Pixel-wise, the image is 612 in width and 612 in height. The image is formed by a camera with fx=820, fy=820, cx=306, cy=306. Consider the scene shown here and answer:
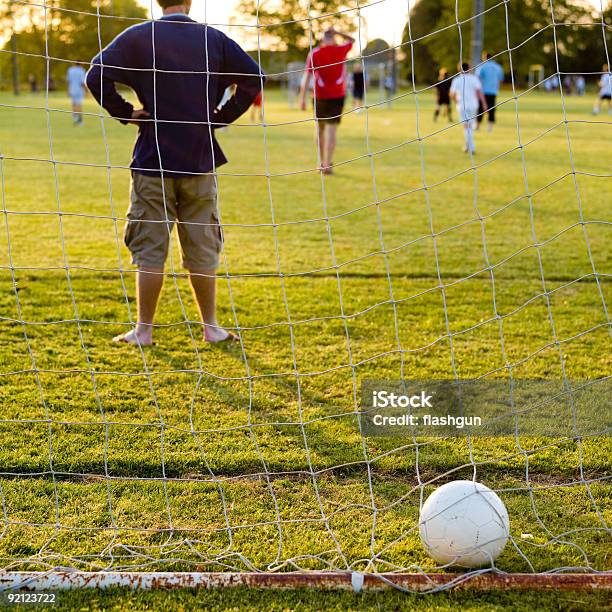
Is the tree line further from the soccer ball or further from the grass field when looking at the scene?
the soccer ball

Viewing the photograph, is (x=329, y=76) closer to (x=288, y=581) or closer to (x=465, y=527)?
(x=465, y=527)

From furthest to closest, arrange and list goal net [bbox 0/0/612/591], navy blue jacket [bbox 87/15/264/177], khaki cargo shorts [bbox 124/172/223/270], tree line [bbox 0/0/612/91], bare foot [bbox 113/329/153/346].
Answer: tree line [bbox 0/0/612/91]
bare foot [bbox 113/329/153/346]
khaki cargo shorts [bbox 124/172/223/270]
navy blue jacket [bbox 87/15/264/177]
goal net [bbox 0/0/612/591]

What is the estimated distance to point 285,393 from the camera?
3564 mm

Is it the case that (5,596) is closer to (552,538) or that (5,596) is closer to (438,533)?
(438,533)

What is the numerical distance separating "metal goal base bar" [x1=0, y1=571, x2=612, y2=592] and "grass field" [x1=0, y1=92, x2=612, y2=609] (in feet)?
0.21

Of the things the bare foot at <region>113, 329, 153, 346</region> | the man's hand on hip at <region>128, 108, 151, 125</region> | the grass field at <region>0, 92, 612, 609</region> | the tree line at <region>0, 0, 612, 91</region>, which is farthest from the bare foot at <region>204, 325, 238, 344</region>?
the tree line at <region>0, 0, 612, 91</region>

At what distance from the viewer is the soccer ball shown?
2.27 m

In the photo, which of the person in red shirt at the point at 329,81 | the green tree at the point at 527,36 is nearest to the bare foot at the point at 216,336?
the person in red shirt at the point at 329,81

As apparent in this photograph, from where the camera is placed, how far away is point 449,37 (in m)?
54.2

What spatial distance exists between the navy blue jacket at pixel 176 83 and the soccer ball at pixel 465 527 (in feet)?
6.20

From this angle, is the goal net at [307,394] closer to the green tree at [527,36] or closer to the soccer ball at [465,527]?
the soccer ball at [465,527]

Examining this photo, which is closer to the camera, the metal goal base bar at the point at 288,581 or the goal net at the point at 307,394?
the metal goal base bar at the point at 288,581

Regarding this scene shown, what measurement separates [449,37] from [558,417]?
5472 cm

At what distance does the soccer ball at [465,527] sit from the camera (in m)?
2.27
